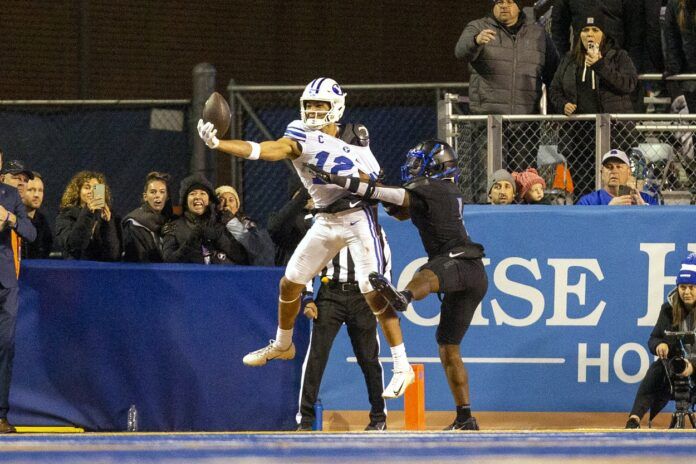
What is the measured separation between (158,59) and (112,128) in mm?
5172

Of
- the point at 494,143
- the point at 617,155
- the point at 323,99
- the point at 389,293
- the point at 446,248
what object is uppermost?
the point at 323,99

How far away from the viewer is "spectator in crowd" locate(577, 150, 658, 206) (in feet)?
31.8

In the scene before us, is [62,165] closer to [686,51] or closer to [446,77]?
[686,51]

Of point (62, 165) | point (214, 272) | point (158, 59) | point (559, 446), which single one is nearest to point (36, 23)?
point (158, 59)

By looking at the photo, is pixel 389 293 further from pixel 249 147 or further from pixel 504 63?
pixel 504 63

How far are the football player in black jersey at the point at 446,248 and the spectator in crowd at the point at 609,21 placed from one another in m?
3.45

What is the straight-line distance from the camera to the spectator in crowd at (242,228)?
32.3ft

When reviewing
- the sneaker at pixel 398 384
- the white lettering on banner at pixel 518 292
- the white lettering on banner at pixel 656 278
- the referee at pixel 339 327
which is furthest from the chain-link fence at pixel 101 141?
the sneaker at pixel 398 384

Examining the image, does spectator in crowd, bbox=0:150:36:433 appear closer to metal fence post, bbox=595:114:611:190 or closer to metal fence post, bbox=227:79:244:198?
metal fence post, bbox=227:79:244:198

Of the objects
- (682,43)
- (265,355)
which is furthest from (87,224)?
A: (682,43)

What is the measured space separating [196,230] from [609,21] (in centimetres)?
436

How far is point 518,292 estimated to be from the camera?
942 centimetres

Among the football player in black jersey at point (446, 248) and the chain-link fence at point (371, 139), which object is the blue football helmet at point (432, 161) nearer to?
the football player in black jersey at point (446, 248)

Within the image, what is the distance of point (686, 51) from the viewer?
37.2ft
